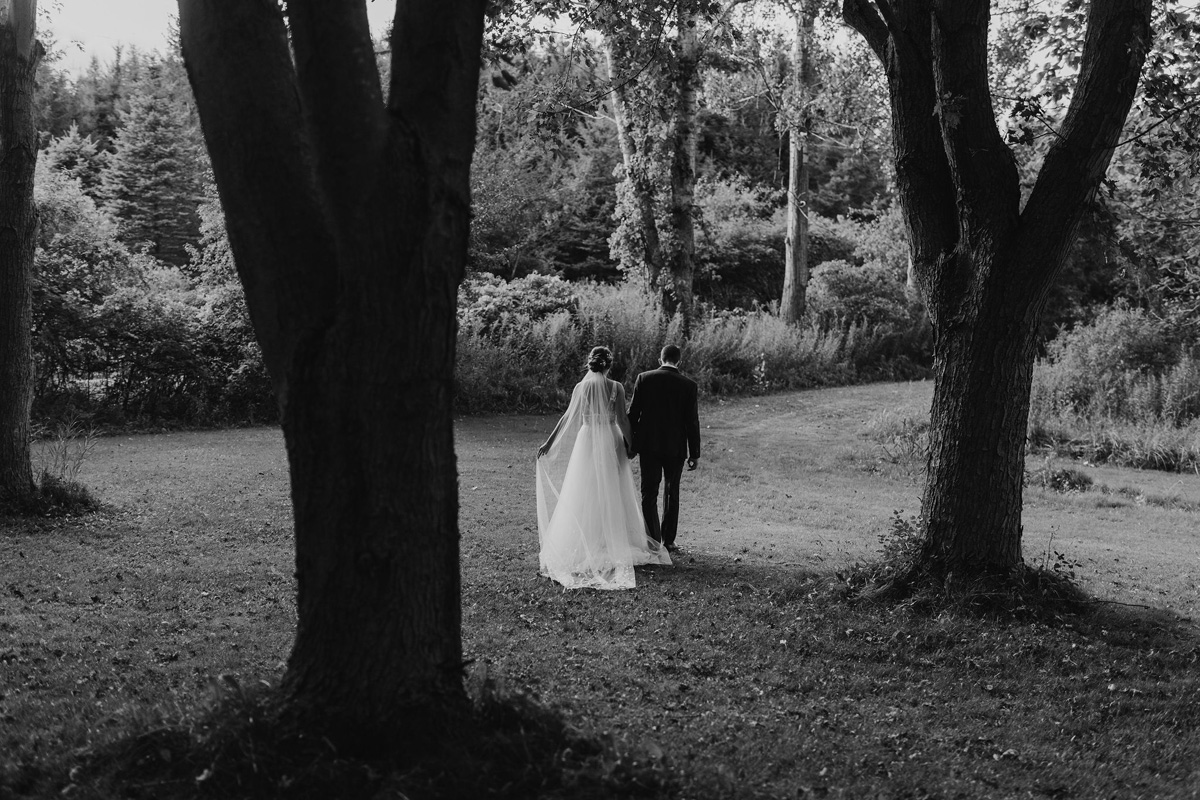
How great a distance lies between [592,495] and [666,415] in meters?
1.20

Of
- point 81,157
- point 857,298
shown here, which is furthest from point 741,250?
point 81,157

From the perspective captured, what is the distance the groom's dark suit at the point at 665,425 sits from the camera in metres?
10.5

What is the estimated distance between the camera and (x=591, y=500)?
1001cm

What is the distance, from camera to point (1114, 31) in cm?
778

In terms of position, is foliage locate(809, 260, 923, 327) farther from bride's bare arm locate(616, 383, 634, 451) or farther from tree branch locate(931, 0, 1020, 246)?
tree branch locate(931, 0, 1020, 246)

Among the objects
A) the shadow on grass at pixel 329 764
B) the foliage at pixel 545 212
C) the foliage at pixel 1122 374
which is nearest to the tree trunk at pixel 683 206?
the foliage at pixel 545 212

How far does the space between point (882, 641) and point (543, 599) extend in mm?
2948

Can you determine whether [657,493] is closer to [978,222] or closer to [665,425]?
[665,425]

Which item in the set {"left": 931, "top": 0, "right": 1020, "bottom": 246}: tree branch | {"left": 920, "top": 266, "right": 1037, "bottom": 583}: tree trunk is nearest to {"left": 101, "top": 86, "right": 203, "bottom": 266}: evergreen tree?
{"left": 931, "top": 0, "right": 1020, "bottom": 246}: tree branch

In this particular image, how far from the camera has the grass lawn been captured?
17.3 feet

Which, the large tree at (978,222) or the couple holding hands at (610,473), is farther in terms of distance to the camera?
the couple holding hands at (610,473)

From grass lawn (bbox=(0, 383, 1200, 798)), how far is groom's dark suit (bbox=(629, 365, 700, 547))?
94 centimetres

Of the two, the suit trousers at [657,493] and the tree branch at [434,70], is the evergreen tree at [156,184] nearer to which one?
the suit trousers at [657,493]

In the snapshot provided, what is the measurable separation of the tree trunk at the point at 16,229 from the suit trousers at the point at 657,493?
7030 millimetres
